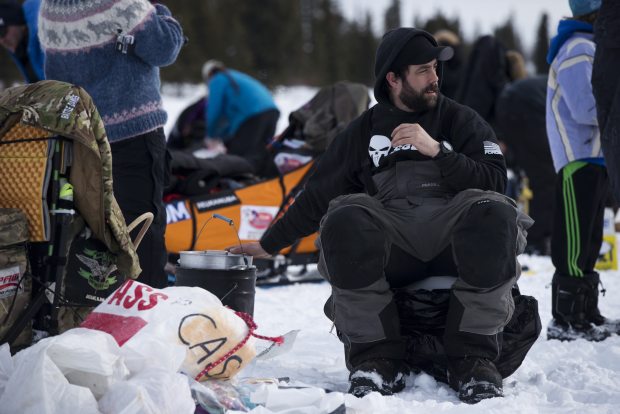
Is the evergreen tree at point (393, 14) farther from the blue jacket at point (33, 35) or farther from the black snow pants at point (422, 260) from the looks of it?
the black snow pants at point (422, 260)

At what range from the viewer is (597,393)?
111 inches

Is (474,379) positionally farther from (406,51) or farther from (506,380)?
(406,51)

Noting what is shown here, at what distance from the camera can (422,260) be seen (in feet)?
10.0

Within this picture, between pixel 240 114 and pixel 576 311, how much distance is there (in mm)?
4271

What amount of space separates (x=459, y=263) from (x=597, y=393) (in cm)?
61

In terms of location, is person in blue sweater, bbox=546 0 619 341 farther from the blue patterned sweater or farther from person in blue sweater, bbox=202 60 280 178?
person in blue sweater, bbox=202 60 280 178

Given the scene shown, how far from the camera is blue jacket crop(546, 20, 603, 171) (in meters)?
3.83

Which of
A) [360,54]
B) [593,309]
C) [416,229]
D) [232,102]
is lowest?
[360,54]

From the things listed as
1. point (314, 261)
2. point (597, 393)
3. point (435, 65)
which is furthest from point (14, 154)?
point (314, 261)

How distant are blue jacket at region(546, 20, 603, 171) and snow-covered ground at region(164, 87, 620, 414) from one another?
84cm

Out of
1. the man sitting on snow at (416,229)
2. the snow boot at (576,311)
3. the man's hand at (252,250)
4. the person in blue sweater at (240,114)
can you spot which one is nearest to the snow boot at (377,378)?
the man sitting on snow at (416,229)

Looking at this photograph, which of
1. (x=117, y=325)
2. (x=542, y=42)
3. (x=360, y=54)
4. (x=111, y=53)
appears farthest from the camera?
(x=542, y=42)

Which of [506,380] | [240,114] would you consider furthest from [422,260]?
[240,114]

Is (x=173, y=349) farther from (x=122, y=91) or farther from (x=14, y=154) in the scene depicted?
(x=122, y=91)
